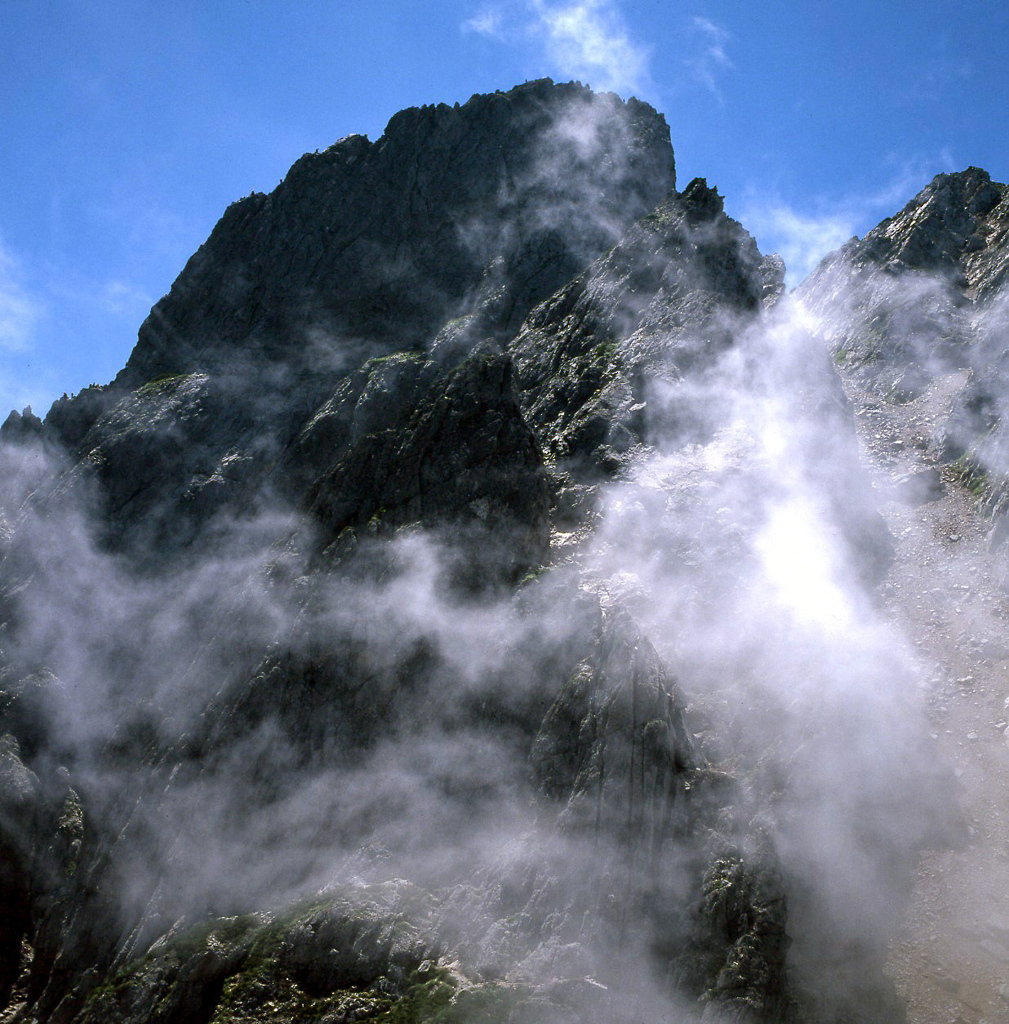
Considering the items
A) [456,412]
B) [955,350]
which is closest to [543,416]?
Result: [456,412]

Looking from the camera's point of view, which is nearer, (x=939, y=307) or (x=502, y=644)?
(x=502, y=644)

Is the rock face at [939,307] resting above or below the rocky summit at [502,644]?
above

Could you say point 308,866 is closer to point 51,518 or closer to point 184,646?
point 184,646

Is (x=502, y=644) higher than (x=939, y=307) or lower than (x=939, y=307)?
lower

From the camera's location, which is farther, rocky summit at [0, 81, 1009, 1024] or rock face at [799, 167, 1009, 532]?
rock face at [799, 167, 1009, 532]

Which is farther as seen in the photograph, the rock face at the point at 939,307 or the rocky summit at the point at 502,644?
the rock face at the point at 939,307

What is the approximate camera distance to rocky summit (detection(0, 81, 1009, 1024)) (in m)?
18.4

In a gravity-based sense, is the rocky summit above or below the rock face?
below

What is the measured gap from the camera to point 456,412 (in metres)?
31.2

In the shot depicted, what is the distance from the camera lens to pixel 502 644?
24.4 metres

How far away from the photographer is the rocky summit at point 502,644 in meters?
18.4

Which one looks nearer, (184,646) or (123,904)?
(123,904)

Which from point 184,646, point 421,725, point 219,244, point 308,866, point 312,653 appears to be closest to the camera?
point 308,866

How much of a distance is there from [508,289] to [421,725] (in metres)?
34.7
